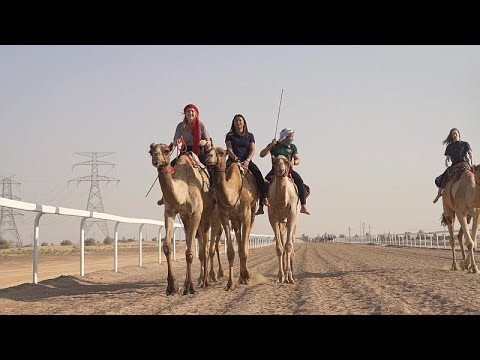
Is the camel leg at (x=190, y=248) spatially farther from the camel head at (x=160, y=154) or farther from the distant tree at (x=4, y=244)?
the distant tree at (x=4, y=244)

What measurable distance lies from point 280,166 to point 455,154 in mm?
5380

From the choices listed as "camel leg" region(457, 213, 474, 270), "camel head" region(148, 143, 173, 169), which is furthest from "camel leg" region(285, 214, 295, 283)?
"camel leg" region(457, 213, 474, 270)

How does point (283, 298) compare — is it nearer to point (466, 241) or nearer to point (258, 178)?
point (258, 178)

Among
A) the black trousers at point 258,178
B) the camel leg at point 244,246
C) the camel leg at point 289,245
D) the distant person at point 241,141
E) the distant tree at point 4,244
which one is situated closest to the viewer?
the camel leg at point 244,246

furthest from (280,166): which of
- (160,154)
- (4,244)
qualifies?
(4,244)

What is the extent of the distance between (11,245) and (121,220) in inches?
1807

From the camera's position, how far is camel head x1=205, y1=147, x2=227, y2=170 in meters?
10.3

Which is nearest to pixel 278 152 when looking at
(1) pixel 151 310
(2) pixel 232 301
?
(2) pixel 232 301

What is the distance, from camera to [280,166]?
470 inches

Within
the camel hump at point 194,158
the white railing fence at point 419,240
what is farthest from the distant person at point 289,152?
the white railing fence at point 419,240

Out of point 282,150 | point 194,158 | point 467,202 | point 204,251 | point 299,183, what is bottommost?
point 204,251

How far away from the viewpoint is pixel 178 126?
12.0 metres

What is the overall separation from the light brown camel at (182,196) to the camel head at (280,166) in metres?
1.39

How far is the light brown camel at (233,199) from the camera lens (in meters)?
10.7
